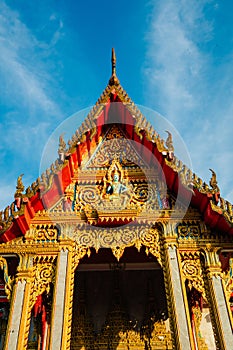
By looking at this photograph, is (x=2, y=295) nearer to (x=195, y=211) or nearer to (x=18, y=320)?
(x=18, y=320)

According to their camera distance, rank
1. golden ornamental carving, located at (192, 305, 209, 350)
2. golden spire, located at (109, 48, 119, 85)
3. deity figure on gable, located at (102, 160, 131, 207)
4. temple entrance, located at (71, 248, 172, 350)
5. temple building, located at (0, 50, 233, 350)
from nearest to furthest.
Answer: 1. temple building, located at (0, 50, 233, 350)
2. deity figure on gable, located at (102, 160, 131, 207)
3. temple entrance, located at (71, 248, 172, 350)
4. golden ornamental carving, located at (192, 305, 209, 350)
5. golden spire, located at (109, 48, 119, 85)

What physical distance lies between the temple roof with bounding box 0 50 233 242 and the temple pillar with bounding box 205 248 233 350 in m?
0.78

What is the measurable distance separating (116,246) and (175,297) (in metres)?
1.62

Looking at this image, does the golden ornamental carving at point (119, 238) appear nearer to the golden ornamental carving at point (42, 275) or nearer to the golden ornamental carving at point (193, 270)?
the golden ornamental carving at point (193, 270)

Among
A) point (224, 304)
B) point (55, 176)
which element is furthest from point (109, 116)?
point (224, 304)

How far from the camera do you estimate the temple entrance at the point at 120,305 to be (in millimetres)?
8812

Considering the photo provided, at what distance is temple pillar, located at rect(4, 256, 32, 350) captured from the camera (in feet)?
19.3

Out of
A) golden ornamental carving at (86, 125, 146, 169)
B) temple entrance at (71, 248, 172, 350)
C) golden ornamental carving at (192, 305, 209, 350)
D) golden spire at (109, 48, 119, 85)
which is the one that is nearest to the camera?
golden ornamental carving at (86, 125, 146, 169)

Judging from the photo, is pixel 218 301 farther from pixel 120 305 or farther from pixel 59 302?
pixel 120 305

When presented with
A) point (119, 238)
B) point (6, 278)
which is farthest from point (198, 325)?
point (6, 278)

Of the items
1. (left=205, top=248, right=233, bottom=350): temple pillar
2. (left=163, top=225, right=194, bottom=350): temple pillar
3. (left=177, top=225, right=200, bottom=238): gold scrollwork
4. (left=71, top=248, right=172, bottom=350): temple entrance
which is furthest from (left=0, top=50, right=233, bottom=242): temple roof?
(left=71, top=248, right=172, bottom=350): temple entrance

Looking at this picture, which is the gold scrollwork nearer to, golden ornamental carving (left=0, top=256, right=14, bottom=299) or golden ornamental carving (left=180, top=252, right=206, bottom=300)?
golden ornamental carving (left=180, top=252, right=206, bottom=300)

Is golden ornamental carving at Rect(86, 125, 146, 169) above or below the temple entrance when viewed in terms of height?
above

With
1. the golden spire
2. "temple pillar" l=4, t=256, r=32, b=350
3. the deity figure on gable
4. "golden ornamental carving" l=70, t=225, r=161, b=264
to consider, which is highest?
the golden spire
